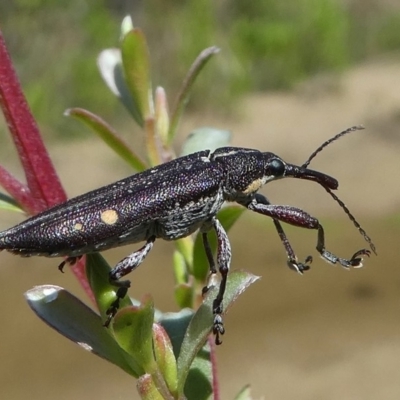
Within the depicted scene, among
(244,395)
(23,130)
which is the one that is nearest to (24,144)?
(23,130)

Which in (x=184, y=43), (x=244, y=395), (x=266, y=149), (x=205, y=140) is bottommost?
(x=244, y=395)

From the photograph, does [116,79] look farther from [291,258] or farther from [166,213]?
[291,258]

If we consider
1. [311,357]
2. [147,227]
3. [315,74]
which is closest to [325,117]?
[315,74]

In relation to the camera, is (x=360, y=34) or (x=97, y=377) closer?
(x=97, y=377)

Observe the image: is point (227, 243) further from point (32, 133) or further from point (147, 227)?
point (32, 133)

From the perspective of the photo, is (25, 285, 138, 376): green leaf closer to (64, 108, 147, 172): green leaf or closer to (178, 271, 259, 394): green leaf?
(178, 271, 259, 394): green leaf

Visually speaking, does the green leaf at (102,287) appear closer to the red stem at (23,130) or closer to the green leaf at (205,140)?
the red stem at (23,130)
